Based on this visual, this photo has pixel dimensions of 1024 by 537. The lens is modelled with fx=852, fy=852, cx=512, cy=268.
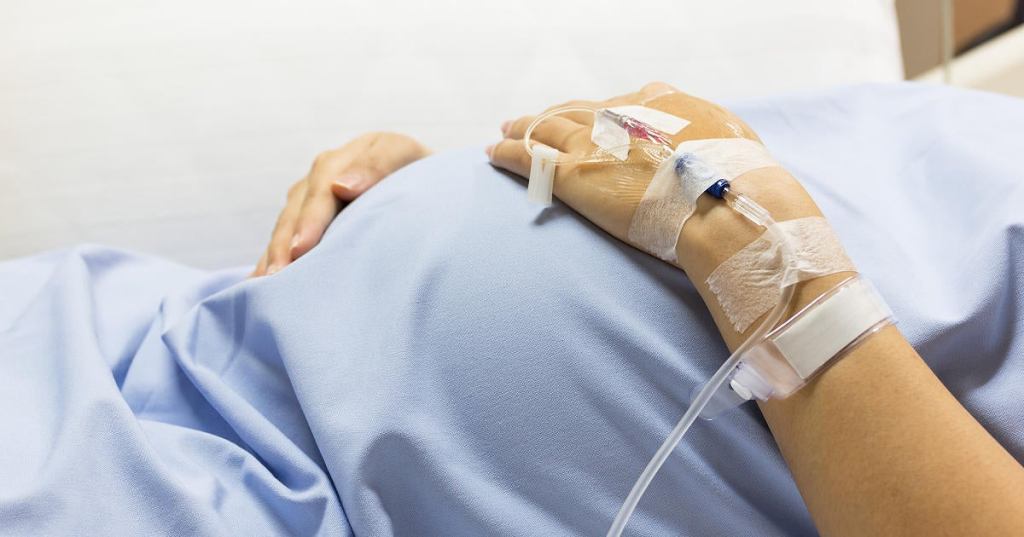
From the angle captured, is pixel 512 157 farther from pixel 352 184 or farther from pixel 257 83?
pixel 257 83

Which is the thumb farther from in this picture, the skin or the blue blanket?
the skin

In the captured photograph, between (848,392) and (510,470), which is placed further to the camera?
(510,470)

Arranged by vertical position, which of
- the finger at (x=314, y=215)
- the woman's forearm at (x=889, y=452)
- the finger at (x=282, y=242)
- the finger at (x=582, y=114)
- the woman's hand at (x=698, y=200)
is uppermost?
the finger at (x=582, y=114)

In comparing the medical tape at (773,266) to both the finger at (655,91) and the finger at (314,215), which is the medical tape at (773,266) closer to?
the finger at (655,91)

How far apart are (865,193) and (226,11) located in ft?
3.21

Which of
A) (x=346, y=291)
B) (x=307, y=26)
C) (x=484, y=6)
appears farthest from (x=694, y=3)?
(x=346, y=291)

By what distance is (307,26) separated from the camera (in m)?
1.33

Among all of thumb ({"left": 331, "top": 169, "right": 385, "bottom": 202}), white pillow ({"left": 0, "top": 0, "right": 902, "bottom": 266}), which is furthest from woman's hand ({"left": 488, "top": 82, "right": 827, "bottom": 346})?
white pillow ({"left": 0, "top": 0, "right": 902, "bottom": 266})

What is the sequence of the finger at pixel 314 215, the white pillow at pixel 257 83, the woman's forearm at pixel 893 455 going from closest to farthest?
the woman's forearm at pixel 893 455 → the finger at pixel 314 215 → the white pillow at pixel 257 83

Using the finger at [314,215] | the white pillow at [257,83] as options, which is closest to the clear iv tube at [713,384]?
the finger at [314,215]

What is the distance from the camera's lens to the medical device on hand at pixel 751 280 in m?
0.61

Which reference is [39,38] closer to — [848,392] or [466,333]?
[466,333]

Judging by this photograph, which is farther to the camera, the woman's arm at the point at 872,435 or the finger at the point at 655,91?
the finger at the point at 655,91

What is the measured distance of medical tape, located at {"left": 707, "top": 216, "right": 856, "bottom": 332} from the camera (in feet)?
2.06
